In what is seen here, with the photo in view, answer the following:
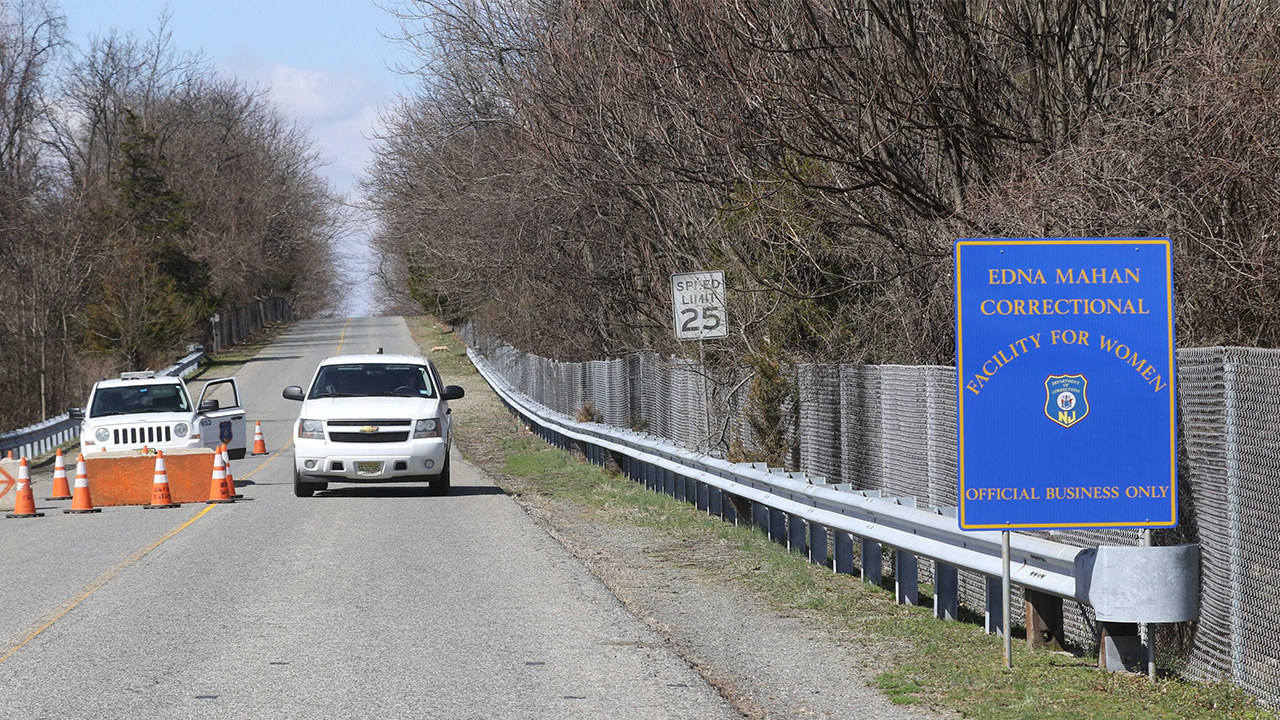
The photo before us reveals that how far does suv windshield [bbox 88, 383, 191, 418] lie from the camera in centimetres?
2328

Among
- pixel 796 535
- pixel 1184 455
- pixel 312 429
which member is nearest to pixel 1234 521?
pixel 1184 455

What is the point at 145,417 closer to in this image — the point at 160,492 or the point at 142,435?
the point at 142,435

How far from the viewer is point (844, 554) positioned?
11.5 metres

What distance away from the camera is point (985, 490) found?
7.54 meters

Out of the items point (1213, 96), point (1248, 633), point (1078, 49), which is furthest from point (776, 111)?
point (1248, 633)

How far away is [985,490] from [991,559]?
808 mm

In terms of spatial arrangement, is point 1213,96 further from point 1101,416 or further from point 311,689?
point 311,689

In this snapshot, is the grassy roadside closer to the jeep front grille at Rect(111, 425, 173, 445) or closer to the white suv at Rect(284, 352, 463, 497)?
the white suv at Rect(284, 352, 463, 497)

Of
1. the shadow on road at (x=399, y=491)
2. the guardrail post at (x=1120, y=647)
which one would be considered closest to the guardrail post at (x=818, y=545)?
the guardrail post at (x=1120, y=647)

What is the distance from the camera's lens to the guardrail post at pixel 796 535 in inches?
508

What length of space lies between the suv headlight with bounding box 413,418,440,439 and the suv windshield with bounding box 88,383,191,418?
6622mm

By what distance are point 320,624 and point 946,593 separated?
4.21 m

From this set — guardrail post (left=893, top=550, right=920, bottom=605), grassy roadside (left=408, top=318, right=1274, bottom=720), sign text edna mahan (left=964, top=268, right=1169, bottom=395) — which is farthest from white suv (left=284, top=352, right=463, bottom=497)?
sign text edna mahan (left=964, top=268, right=1169, bottom=395)

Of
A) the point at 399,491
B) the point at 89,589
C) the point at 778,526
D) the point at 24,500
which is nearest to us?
the point at 89,589
